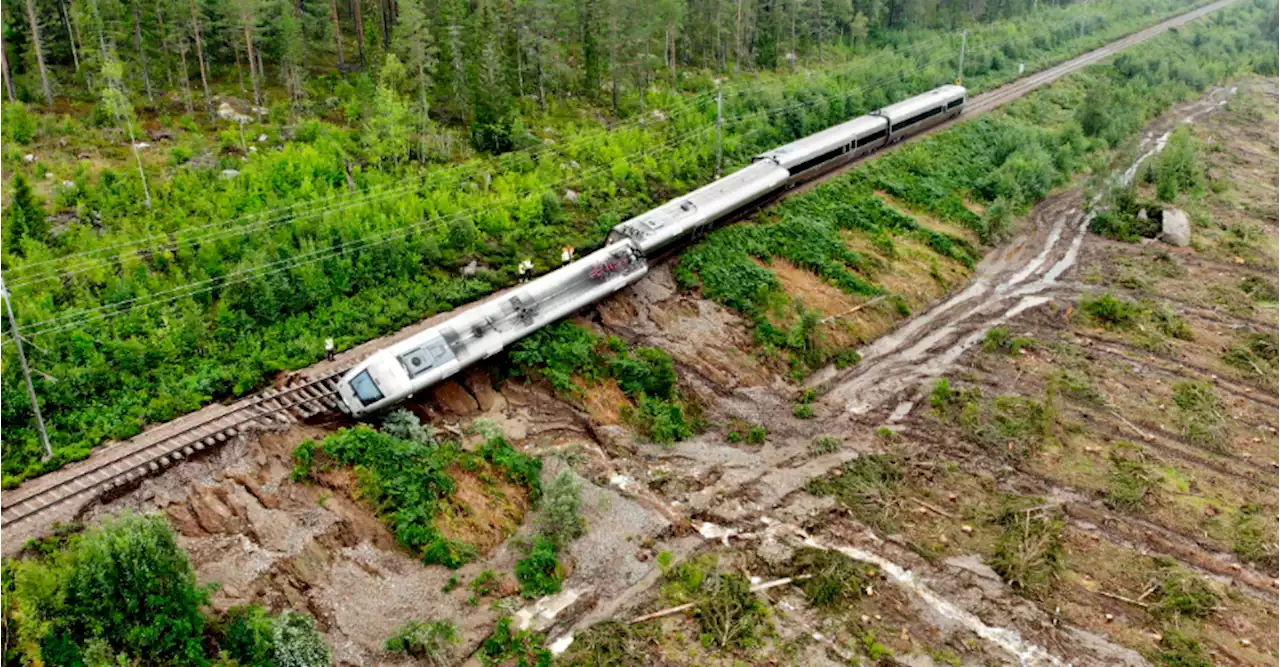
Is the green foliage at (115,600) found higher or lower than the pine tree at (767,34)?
lower

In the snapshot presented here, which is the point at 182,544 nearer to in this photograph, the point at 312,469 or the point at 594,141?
the point at 312,469

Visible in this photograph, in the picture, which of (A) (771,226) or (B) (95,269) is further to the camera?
(A) (771,226)

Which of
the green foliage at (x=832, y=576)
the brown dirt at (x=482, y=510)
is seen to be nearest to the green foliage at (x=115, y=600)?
the brown dirt at (x=482, y=510)

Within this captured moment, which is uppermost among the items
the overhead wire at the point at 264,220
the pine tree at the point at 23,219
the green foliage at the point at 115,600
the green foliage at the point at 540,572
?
the pine tree at the point at 23,219

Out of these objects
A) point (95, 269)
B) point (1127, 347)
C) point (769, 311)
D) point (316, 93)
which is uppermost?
point (316, 93)

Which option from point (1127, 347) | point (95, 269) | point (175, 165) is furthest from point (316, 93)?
point (1127, 347)

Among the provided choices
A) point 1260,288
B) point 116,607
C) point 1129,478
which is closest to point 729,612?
point 116,607

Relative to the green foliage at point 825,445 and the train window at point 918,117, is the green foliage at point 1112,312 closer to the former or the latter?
the train window at point 918,117
